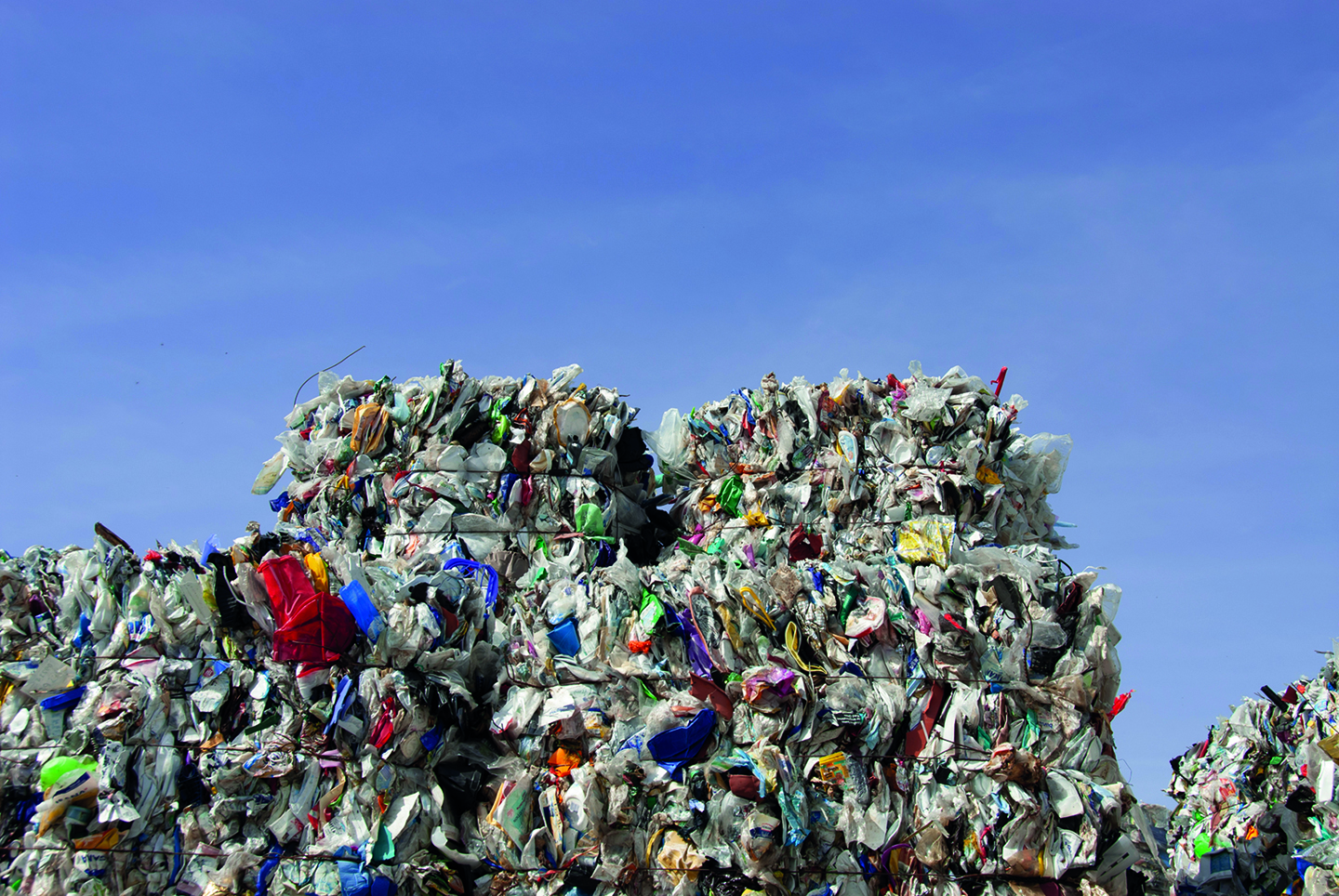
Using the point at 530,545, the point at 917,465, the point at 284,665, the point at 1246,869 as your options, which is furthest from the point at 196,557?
the point at 1246,869

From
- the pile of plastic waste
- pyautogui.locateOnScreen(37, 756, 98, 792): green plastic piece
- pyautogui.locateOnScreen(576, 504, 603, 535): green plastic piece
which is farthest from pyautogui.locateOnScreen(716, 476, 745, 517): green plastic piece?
pyautogui.locateOnScreen(37, 756, 98, 792): green plastic piece

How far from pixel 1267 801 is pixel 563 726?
10.9 ft

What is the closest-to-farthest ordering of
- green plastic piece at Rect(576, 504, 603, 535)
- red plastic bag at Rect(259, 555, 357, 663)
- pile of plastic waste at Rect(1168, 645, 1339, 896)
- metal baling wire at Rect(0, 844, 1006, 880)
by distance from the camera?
1. metal baling wire at Rect(0, 844, 1006, 880)
2. red plastic bag at Rect(259, 555, 357, 663)
3. pile of plastic waste at Rect(1168, 645, 1339, 896)
4. green plastic piece at Rect(576, 504, 603, 535)

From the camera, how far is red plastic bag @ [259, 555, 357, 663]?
395 centimetres

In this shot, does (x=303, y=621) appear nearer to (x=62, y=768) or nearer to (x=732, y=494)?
(x=62, y=768)

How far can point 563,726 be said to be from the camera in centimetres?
401

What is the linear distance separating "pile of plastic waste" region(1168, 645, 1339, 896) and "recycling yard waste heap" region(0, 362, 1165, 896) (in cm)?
123

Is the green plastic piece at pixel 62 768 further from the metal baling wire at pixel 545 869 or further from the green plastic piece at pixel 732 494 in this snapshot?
the green plastic piece at pixel 732 494

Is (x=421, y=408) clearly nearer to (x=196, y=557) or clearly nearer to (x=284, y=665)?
(x=196, y=557)

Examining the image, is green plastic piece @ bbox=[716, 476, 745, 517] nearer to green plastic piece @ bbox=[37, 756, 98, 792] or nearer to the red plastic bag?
the red plastic bag

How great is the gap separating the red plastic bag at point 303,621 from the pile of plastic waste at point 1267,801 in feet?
12.1

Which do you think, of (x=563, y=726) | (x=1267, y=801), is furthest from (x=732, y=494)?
(x=1267, y=801)

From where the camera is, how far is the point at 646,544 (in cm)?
542

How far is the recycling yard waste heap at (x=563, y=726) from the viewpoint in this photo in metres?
3.81
